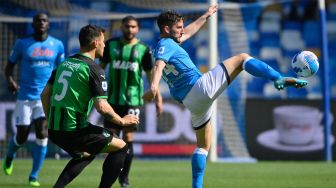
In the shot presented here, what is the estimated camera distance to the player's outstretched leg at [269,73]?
6.89m

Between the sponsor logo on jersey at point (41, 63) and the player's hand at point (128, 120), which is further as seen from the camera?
the sponsor logo on jersey at point (41, 63)

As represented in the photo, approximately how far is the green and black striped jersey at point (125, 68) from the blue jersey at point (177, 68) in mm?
2470

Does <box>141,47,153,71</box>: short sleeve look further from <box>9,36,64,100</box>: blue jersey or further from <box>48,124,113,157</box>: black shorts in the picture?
<box>48,124,113,157</box>: black shorts

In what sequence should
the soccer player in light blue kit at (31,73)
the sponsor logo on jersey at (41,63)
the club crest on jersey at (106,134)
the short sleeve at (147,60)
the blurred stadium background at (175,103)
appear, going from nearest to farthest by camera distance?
the club crest on jersey at (106,134) < the short sleeve at (147,60) < the soccer player in light blue kit at (31,73) < the sponsor logo on jersey at (41,63) < the blurred stadium background at (175,103)

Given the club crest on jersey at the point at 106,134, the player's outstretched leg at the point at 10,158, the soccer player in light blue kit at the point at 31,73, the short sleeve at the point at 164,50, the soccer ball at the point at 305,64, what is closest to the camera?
the club crest on jersey at the point at 106,134

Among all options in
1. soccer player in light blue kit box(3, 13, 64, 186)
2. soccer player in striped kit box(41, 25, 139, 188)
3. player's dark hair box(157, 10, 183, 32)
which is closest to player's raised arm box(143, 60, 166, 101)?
soccer player in striped kit box(41, 25, 139, 188)

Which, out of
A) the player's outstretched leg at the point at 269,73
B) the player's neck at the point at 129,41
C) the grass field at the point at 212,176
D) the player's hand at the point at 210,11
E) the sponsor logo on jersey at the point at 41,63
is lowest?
the grass field at the point at 212,176

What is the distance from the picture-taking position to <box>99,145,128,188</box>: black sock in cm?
706

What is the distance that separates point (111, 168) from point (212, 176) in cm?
445

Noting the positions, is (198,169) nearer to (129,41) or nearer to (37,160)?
(129,41)

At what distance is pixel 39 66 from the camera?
1105 centimetres

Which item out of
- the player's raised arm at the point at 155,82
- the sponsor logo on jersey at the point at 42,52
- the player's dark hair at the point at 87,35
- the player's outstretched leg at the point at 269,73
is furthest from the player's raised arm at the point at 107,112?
the sponsor logo on jersey at the point at 42,52

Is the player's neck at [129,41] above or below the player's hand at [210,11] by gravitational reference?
below

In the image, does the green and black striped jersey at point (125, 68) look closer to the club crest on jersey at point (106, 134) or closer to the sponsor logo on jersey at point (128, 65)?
the sponsor logo on jersey at point (128, 65)
